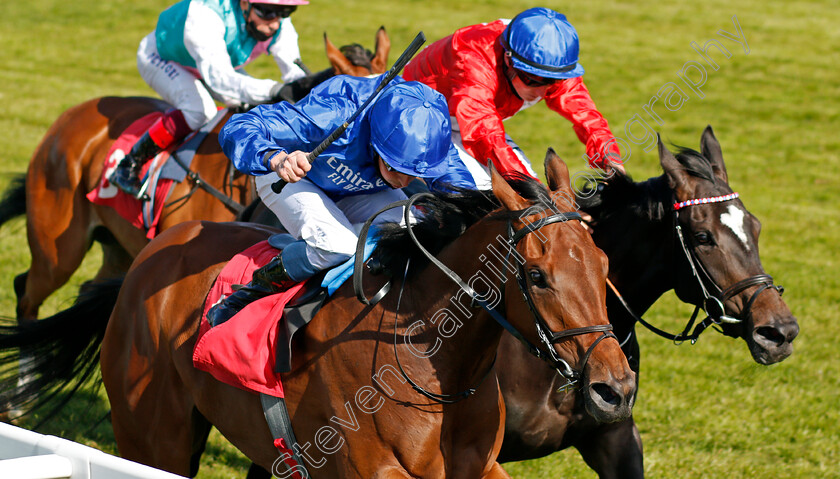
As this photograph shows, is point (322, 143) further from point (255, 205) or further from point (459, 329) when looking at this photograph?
point (255, 205)

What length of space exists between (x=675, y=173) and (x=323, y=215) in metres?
1.54

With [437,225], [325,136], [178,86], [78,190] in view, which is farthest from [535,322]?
[78,190]

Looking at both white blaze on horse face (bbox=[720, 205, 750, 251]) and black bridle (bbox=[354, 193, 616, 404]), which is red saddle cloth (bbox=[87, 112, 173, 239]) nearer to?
black bridle (bbox=[354, 193, 616, 404])

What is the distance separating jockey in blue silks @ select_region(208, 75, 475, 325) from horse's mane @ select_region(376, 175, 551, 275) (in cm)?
12

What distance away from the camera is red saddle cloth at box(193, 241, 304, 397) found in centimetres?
321

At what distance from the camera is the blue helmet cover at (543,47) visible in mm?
4074

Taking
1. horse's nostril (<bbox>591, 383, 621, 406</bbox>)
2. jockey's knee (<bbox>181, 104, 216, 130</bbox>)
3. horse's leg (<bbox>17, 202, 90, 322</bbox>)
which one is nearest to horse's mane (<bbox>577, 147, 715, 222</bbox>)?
horse's nostril (<bbox>591, 383, 621, 406</bbox>)

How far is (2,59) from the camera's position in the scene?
16.7 m

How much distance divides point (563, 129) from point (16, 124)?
832 cm

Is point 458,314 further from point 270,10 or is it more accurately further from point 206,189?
point 270,10

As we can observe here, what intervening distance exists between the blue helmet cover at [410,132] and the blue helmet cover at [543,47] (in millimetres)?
1086

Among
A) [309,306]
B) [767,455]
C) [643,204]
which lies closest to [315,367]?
[309,306]

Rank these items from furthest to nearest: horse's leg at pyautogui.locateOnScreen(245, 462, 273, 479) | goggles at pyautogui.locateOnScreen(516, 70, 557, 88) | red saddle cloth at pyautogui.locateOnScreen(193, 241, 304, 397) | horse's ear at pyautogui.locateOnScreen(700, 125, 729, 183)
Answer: horse's leg at pyautogui.locateOnScreen(245, 462, 273, 479)
goggles at pyautogui.locateOnScreen(516, 70, 557, 88)
horse's ear at pyautogui.locateOnScreen(700, 125, 729, 183)
red saddle cloth at pyautogui.locateOnScreen(193, 241, 304, 397)

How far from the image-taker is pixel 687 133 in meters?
14.0
